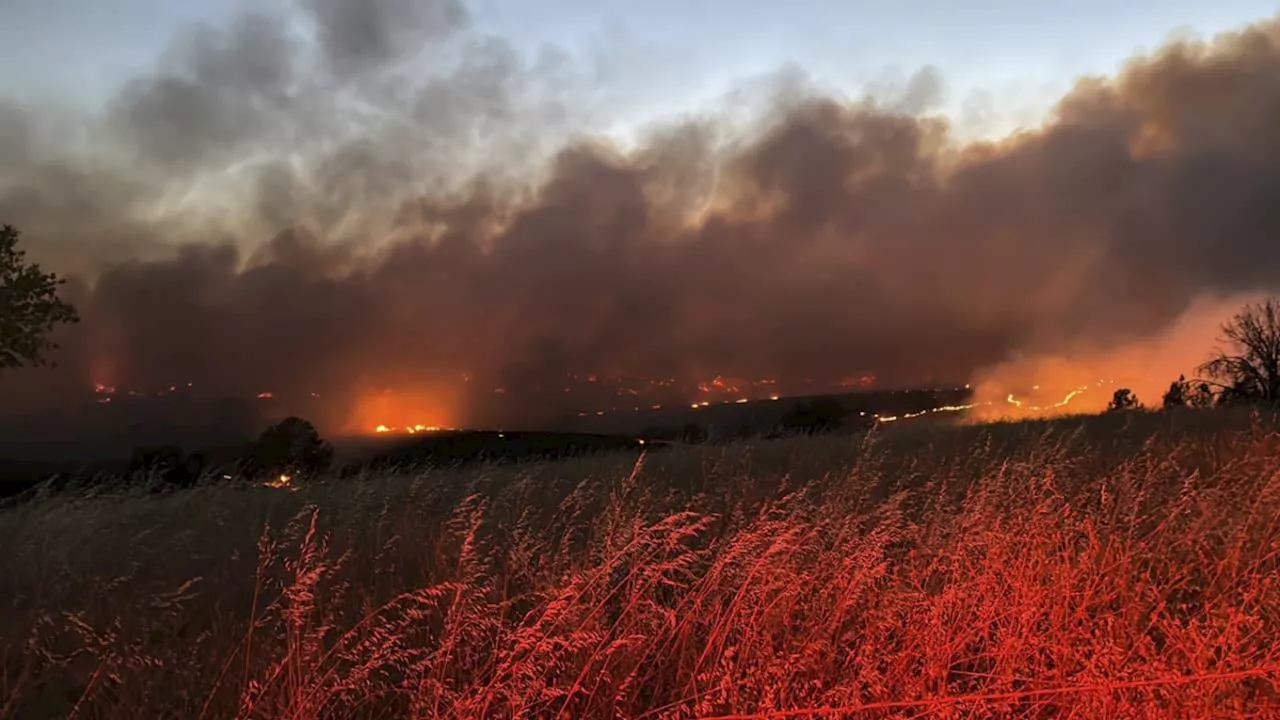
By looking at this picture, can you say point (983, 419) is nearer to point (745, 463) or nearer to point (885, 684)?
point (745, 463)

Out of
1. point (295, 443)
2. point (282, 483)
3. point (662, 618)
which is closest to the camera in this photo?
point (662, 618)

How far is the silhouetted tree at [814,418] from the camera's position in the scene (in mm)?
19781

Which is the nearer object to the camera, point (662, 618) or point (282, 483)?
point (662, 618)

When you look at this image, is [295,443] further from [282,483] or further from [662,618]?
[662,618]

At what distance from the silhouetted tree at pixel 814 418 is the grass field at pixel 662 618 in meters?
11.2

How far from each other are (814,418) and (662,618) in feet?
60.0

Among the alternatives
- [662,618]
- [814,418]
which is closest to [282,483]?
[662,618]

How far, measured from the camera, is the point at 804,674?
14.1 ft

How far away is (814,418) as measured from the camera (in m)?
22.6

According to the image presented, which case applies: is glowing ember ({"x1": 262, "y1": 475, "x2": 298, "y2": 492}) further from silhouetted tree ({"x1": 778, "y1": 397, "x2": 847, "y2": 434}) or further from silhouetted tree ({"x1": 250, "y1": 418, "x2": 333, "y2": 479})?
silhouetted tree ({"x1": 778, "y1": 397, "x2": 847, "y2": 434})

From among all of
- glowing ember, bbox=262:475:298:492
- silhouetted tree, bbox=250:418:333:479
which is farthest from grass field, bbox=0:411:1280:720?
silhouetted tree, bbox=250:418:333:479

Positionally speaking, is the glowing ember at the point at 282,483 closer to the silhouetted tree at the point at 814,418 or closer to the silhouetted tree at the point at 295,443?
the silhouetted tree at the point at 295,443

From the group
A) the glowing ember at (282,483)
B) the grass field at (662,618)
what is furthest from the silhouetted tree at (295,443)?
the grass field at (662,618)

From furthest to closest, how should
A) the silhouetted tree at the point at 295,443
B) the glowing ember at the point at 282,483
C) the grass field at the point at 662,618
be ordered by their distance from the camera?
the silhouetted tree at the point at 295,443 → the glowing ember at the point at 282,483 → the grass field at the point at 662,618
